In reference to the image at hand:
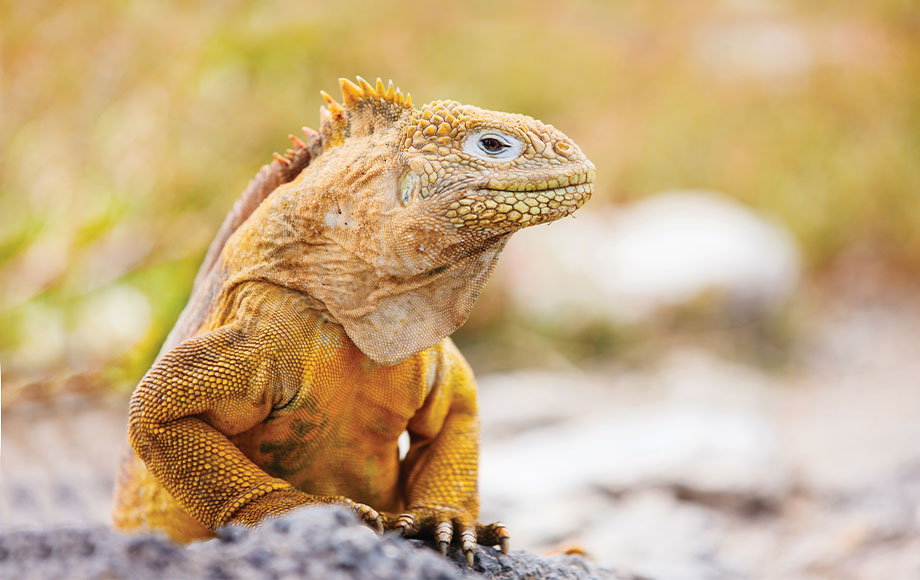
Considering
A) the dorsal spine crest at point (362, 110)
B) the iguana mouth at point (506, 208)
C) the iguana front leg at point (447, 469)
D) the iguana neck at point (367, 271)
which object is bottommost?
the iguana front leg at point (447, 469)

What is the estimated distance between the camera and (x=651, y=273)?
14.4m

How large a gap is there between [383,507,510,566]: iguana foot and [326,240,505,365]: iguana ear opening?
2.23 ft

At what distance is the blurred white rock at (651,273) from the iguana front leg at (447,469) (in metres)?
9.32

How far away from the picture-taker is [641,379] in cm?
1347

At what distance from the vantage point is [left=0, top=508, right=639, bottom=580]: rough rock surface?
261 cm

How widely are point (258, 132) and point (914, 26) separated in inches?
671

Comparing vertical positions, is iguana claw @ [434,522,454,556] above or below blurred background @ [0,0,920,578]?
below

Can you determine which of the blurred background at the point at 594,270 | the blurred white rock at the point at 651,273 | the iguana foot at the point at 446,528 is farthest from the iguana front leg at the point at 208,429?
the blurred white rock at the point at 651,273

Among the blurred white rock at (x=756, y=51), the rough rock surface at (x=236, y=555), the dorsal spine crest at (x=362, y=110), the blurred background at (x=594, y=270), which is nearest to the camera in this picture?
the rough rock surface at (x=236, y=555)

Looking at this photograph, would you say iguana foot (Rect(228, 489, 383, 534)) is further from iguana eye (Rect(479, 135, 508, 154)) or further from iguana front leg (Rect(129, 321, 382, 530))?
iguana eye (Rect(479, 135, 508, 154))

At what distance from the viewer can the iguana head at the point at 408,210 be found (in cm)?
361

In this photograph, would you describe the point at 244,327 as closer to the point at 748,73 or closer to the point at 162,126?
the point at 162,126

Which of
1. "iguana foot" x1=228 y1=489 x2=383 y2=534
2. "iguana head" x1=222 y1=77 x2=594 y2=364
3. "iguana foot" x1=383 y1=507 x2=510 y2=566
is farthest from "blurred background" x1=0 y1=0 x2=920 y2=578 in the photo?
"iguana head" x1=222 y1=77 x2=594 y2=364

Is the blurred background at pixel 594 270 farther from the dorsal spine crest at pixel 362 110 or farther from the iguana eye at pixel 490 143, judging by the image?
the dorsal spine crest at pixel 362 110
